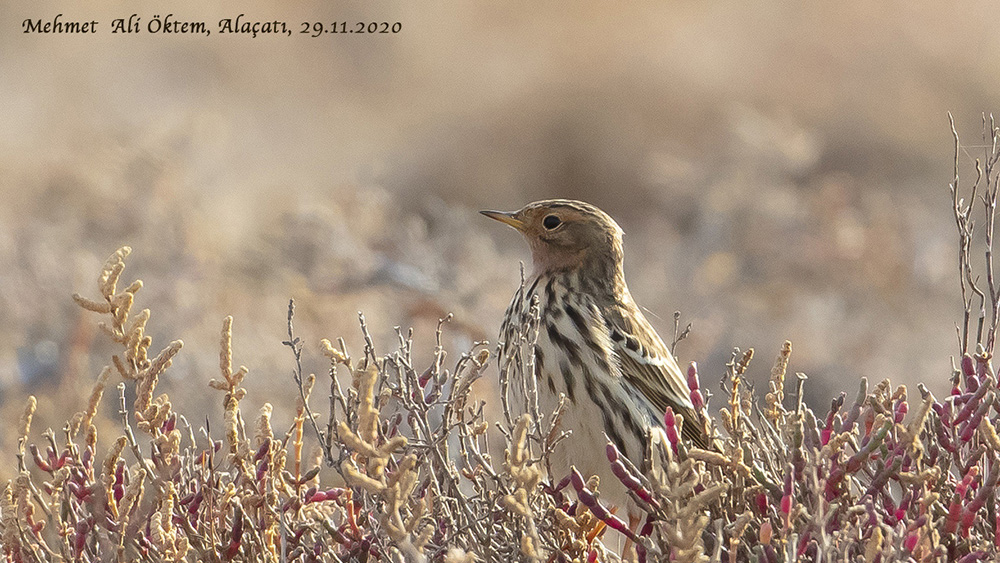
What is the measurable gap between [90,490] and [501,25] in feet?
44.9

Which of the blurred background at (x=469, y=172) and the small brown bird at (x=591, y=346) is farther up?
the blurred background at (x=469, y=172)

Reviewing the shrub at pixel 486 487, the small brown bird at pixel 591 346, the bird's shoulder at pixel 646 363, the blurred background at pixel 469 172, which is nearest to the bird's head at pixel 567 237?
the small brown bird at pixel 591 346

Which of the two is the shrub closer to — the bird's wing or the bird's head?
the bird's wing

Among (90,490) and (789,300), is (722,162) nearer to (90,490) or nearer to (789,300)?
(789,300)

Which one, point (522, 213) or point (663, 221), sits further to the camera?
point (663, 221)

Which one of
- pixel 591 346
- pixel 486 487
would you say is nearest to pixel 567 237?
pixel 591 346

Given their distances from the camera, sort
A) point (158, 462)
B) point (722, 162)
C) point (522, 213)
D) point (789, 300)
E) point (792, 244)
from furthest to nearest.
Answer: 1. point (722, 162)
2. point (792, 244)
3. point (789, 300)
4. point (522, 213)
5. point (158, 462)

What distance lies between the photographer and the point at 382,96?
14.3 meters

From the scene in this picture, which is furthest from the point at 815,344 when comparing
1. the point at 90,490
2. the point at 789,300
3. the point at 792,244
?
the point at 90,490

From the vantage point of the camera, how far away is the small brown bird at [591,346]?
3.90 meters

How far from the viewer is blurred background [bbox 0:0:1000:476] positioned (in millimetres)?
7961

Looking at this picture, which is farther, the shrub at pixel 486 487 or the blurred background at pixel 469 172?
the blurred background at pixel 469 172

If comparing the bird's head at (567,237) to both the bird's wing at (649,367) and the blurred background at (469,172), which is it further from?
the blurred background at (469,172)

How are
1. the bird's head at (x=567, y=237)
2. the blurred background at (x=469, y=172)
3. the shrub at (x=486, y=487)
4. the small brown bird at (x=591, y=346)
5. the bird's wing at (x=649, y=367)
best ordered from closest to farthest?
the shrub at (x=486, y=487), the small brown bird at (x=591, y=346), the bird's wing at (x=649, y=367), the bird's head at (x=567, y=237), the blurred background at (x=469, y=172)
